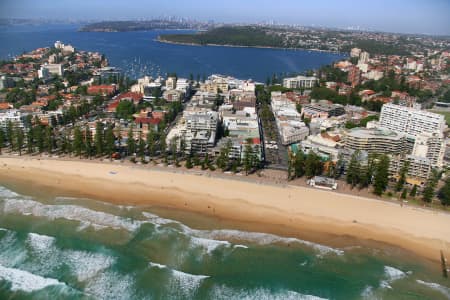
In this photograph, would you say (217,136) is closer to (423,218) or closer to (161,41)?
Result: (423,218)

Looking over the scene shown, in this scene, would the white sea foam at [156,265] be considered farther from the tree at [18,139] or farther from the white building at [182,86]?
the white building at [182,86]

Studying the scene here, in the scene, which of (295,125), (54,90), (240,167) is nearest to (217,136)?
(240,167)

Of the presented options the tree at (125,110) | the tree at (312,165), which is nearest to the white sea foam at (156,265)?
the tree at (312,165)

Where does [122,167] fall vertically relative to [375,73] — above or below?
below

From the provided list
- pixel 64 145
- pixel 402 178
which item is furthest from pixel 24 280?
pixel 402 178

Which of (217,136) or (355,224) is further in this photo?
(217,136)

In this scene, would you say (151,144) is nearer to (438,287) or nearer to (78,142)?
(78,142)

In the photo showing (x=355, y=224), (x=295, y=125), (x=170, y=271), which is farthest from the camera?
(x=295, y=125)

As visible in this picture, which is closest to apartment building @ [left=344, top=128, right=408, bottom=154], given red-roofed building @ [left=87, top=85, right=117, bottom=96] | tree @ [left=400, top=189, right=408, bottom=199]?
tree @ [left=400, top=189, right=408, bottom=199]
